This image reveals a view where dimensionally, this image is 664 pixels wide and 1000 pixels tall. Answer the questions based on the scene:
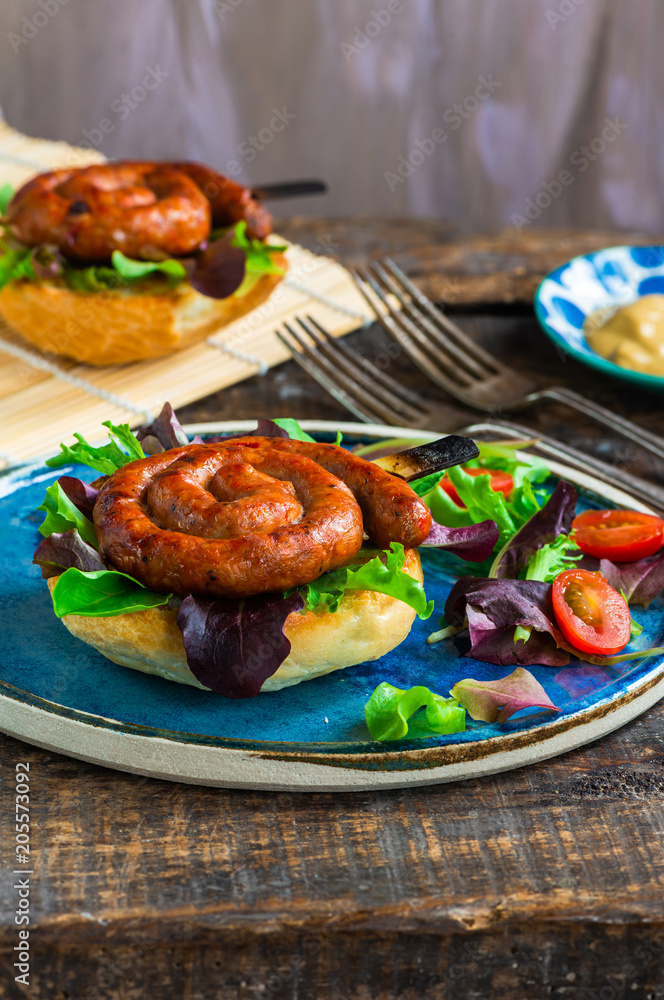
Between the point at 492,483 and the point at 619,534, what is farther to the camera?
the point at 492,483

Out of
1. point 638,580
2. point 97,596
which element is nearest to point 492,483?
point 638,580

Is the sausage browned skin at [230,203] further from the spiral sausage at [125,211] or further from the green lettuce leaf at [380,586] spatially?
the green lettuce leaf at [380,586]

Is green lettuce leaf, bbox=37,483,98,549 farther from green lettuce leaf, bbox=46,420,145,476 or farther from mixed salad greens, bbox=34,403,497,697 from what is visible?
green lettuce leaf, bbox=46,420,145,476

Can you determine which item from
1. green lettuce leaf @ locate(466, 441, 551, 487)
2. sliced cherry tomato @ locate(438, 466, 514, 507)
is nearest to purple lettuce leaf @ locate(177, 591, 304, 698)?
sliced cherry tomato @ locate(438, 466, 514, 507)

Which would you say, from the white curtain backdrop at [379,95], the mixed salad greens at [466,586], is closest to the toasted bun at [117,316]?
the mixed salad greens at [466,586]

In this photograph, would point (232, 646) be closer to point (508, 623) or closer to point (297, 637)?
point (297, 637)

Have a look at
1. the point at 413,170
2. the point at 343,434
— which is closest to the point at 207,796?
the point at 343,434

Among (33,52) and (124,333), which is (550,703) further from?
(33,52)
